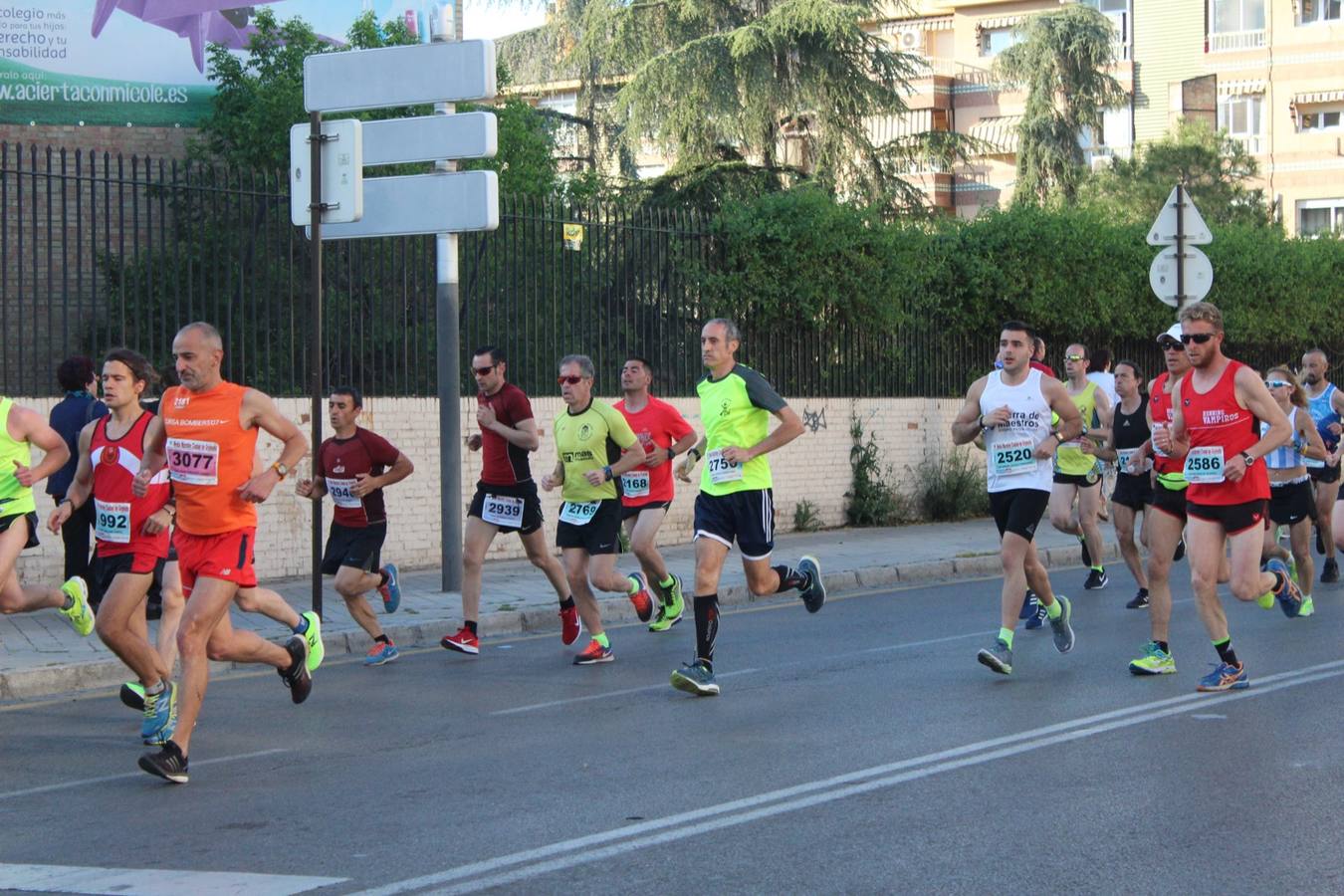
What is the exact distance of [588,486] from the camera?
11.4 m

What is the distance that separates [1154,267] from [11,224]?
38.2ft

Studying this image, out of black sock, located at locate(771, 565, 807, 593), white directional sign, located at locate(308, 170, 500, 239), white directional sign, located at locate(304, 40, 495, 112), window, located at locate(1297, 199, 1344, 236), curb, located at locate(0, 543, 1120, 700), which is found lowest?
curb, located at locate(0, 543, 1120, 700)

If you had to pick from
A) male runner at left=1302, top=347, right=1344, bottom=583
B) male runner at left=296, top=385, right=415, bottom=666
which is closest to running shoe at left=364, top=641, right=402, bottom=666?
male runner at left=296, top=385, right=415, bottom=666

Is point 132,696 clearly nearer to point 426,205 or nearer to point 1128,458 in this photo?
point 426,205

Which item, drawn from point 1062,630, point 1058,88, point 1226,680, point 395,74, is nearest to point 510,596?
point 395,74

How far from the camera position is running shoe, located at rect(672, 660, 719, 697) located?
376 inches

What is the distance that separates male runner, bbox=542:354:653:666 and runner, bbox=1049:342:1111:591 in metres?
4.35

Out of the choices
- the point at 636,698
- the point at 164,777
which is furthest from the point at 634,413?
the point at 164,777

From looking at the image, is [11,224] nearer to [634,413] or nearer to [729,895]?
[634,413]

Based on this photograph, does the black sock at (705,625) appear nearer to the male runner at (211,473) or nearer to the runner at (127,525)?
the male runner at (211,473)

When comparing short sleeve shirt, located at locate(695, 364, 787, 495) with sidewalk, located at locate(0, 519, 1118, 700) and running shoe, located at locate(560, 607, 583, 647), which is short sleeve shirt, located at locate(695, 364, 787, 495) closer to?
running shoe, located at locate(560, 607, 583, 647)

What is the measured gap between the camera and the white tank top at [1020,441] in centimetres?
1036

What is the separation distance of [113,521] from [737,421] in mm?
3322

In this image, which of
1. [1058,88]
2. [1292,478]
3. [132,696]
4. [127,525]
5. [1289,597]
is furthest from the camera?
[1058,88]
